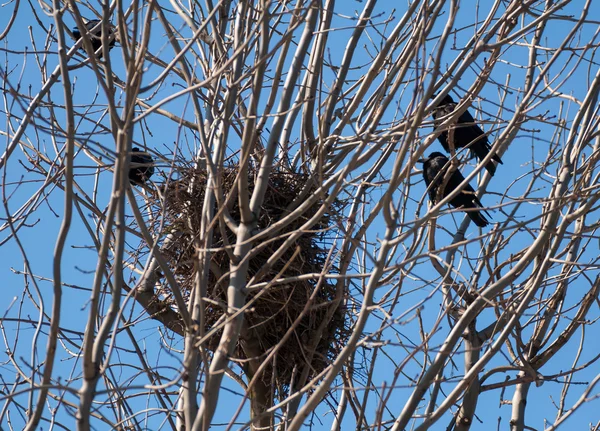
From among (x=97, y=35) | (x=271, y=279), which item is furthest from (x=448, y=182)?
(x=97, y=35)

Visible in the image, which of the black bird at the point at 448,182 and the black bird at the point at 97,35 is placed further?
the black bird at the point at 448,182

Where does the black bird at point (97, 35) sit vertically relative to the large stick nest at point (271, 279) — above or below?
above

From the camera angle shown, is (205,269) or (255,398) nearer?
(205,269)

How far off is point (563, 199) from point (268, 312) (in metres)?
1.66

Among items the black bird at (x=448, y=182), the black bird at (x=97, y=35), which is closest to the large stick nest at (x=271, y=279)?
the black bird at (x=97, y=35)

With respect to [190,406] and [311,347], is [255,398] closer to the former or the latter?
[311,347]

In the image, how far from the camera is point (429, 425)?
2.87 meters

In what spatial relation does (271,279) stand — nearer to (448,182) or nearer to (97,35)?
(448,182)

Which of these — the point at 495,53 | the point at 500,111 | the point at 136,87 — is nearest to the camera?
the point at 136,87

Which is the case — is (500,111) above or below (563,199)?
above

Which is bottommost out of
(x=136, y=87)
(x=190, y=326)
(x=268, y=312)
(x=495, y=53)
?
(x=190, y=326)

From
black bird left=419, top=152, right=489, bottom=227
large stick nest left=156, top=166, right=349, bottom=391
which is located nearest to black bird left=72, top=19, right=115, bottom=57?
large stick nest left=156, top=166, right=349, bottom=391

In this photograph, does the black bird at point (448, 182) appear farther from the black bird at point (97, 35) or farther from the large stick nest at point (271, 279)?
the black bird at point (97, 35)

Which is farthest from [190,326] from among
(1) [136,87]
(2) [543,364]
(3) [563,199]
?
(2) [543,364]
